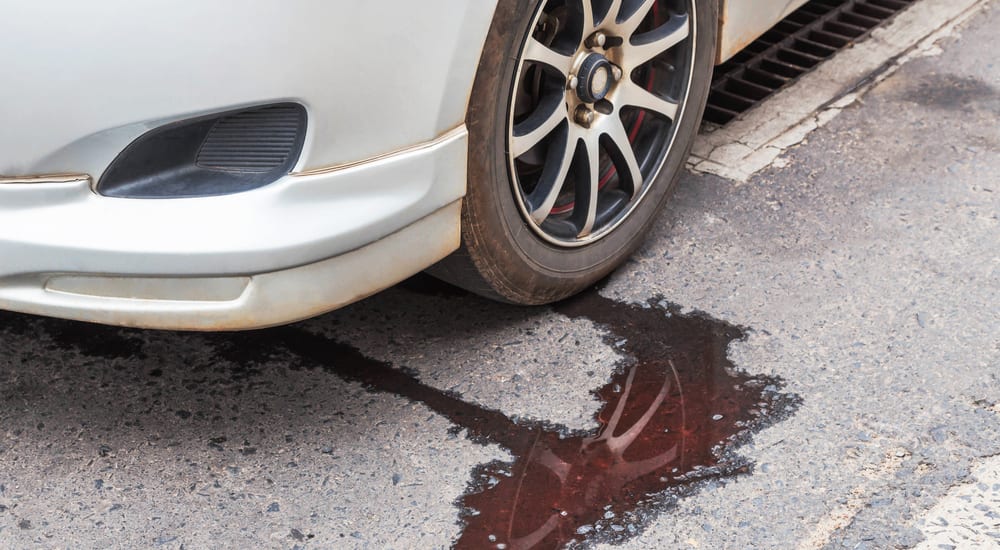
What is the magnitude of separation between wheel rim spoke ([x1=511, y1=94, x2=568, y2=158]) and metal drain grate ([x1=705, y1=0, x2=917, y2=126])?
1.18 metres

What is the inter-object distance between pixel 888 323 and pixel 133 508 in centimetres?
168

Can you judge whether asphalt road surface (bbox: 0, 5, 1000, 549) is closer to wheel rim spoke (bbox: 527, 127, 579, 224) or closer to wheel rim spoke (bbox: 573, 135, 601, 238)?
wheel rim spoke (bbox: 573, 135, 601, 238)

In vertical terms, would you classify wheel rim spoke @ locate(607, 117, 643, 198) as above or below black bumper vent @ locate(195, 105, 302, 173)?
below

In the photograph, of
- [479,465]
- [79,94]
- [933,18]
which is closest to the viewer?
[79,94]

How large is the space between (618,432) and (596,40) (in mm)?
840

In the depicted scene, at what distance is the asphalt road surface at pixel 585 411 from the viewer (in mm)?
1949

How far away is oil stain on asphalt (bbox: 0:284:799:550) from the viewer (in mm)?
1974

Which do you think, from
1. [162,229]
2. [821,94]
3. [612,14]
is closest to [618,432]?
[612,14]

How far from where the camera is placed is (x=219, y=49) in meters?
1.65

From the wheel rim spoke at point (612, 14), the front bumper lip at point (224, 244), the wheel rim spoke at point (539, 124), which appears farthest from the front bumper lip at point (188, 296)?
the wheel rim spoke at point (612, 14)

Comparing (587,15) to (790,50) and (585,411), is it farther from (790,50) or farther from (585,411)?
(790,50)

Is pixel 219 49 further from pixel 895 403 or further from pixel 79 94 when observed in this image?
pixel 895 403

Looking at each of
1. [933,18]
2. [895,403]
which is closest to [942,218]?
[895,403]

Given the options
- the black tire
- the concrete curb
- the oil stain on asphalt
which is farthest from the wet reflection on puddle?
the concrete curb
